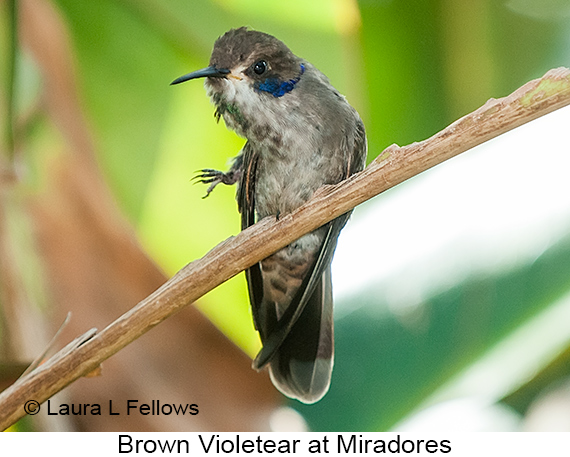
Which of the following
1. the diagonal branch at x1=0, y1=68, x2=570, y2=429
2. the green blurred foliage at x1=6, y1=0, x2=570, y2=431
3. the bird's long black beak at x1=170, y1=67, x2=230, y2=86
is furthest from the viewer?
the green blurred foliage at x1=6, y1=0, x2=570, y2=431

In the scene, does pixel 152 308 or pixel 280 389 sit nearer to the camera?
pixel 152 308

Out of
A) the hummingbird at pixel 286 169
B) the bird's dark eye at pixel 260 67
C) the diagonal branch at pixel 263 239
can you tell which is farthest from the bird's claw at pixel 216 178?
the bird's dark eye at pixel 260 67

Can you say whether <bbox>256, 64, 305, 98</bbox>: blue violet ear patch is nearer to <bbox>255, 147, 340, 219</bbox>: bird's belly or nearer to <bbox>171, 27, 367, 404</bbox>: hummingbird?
<bbox>171, 27, 367, 404</bbox>: hummingbird


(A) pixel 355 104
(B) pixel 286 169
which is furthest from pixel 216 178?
(A) pixel 355 104

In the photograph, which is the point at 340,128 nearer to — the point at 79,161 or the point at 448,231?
the point at 448,231

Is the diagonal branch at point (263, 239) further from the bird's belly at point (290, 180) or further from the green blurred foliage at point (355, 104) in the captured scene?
the green blurred foliage at point (355, 104)

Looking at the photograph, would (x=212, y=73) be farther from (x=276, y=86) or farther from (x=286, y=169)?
(x=286, y=169)

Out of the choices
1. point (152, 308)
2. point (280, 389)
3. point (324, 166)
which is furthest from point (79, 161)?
point (280, 389)

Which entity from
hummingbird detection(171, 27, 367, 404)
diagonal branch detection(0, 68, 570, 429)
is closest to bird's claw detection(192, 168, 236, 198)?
hummingbird detection(171, 27, 367, 404)
